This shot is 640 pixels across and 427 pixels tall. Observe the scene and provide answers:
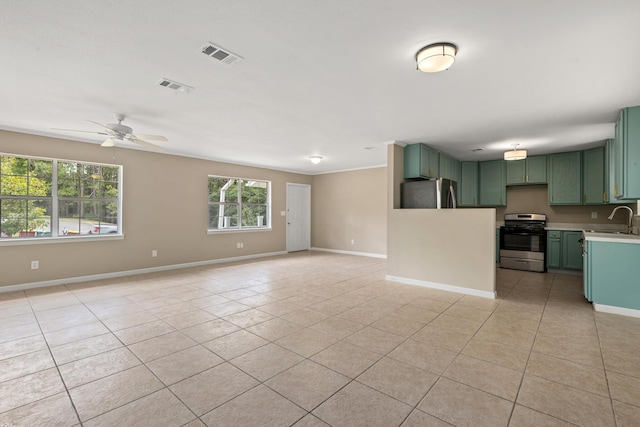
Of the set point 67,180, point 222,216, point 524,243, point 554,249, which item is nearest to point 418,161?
point 524,243

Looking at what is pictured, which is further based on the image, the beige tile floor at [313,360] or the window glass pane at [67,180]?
the window glass pane at [67,180]

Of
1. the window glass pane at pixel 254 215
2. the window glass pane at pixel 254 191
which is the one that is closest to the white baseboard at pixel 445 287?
the window glass pane at pixel 254 215

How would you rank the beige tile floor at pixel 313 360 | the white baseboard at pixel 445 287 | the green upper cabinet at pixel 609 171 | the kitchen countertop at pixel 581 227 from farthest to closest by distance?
the kitchen countertop at pixel 581 227 → the green upper cabinet at pixel 609 171 → the white baseboard at pixel 445 287 → the beige tile floor at pixel 313 360

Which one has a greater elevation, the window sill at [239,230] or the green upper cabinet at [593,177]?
the green upper cabinet at [593,177]

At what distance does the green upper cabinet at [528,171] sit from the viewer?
5972mm

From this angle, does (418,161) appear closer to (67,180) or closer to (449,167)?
(449,167)

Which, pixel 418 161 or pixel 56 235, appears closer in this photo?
pixel 56 235

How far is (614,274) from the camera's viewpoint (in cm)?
345

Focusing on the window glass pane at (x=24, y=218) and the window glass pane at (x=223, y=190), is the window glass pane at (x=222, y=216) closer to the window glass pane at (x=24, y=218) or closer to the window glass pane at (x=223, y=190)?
the window glass pane at (x=223, y=190)

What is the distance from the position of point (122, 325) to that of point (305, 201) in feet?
20.7

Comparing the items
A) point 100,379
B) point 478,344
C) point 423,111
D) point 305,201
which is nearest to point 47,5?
point 100,379

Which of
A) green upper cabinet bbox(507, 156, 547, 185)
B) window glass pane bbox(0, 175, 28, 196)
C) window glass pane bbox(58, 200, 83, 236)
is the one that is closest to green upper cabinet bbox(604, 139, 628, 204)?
green upper cabinet bbox(507, 156, 547, 185)

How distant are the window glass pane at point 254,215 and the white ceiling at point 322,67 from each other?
10.5 feet

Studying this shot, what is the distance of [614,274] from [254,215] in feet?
22.1
